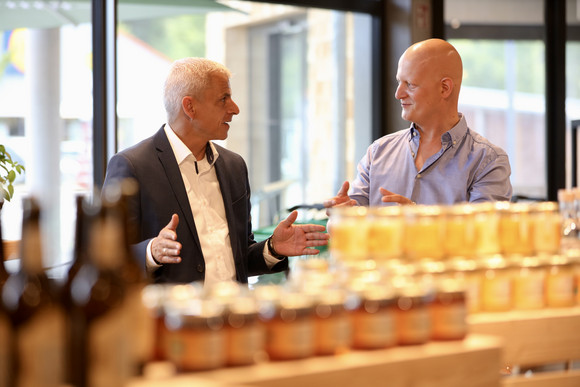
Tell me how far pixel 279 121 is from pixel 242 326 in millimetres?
4540

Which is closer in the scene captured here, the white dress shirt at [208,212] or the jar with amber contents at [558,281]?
the jar with amber contents at [558,281]

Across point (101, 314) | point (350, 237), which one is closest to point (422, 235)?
point (350, 237)

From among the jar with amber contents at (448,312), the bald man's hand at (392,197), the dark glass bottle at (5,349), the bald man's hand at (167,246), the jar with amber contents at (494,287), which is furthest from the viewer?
the bald man's hand at (392,197)

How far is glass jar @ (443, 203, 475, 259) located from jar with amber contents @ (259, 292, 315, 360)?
59cm

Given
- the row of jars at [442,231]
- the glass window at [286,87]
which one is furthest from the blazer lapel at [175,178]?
the glass window at [286,87]

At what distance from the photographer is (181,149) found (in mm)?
3250

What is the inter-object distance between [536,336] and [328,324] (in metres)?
0.72

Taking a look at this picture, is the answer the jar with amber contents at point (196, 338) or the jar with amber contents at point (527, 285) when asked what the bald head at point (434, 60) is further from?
the jar with amber contents at point (196, 338)

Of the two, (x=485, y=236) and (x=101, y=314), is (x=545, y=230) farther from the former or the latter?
(x=101, y=314)

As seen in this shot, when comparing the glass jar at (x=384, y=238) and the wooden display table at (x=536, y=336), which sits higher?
the glass jar at (x=384, y=238)

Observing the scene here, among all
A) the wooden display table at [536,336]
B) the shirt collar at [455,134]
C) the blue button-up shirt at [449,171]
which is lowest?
the wooden display table at [536,336]

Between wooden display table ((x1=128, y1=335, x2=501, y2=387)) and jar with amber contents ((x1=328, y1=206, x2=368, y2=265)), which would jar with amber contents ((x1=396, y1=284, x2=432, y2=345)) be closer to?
wooden display table ((x1=128, y1=335, x2=501, y2=387))

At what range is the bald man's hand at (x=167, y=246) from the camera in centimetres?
262

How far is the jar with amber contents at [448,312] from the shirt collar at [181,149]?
1.68 m
